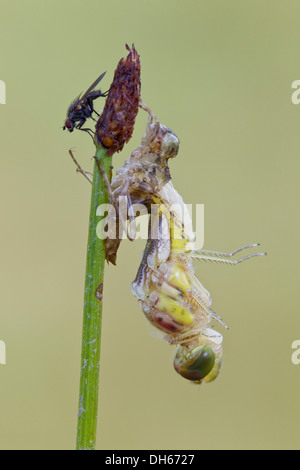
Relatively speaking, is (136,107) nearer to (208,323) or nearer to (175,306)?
(175,306)

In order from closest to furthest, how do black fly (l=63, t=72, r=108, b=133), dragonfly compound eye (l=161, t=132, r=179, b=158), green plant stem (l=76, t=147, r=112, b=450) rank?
green plant stem (l=76, t=147, r=112, b=450), black fly (l=63, t=72, r=108, b=133), dragonfly compound eye (l=161, t=132, r=179, b=158)

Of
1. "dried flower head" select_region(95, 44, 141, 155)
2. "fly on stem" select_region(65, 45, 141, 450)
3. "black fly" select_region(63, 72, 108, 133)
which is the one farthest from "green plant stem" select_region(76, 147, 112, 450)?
"black fly" select_region(63, 72, 108, 133)

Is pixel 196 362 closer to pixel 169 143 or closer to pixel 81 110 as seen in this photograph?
pixel 169 143

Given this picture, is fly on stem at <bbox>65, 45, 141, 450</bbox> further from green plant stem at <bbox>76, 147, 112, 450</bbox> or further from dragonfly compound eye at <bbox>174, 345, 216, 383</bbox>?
dragonfly compound eye at <bbox>174, 345, 216, 383</bbox>

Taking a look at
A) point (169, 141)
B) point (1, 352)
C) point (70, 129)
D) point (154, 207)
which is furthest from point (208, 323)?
point (1, 352)

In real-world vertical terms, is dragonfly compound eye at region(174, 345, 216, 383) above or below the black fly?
below

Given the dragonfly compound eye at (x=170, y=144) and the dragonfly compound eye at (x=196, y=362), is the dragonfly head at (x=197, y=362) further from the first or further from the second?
the dragonfly compound eye at (x=170, y=144)
